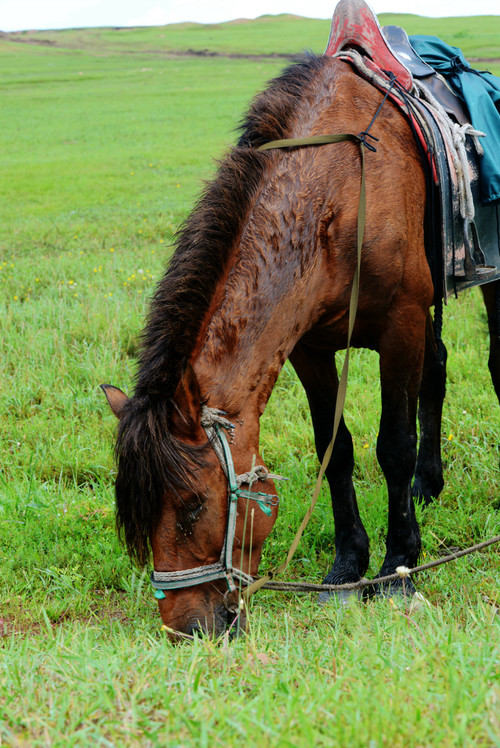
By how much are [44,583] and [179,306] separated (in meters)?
1.78

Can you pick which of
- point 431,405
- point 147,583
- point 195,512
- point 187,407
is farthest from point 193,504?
point 431,405

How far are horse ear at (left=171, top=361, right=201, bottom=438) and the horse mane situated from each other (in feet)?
0.10

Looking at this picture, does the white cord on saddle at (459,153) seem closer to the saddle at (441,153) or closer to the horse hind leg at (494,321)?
the saddle at (441,153)

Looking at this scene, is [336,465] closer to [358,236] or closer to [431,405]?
[431,405]

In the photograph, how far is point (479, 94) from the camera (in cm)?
383

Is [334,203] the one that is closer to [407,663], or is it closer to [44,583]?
[407,663]

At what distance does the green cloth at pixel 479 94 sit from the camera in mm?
3590

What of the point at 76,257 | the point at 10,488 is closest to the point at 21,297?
the point at 76,257

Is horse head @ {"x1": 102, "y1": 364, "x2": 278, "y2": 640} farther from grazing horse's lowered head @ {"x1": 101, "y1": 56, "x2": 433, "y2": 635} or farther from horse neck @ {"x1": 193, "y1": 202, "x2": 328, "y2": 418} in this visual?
horse neck @ {"x1": 193, "y1": 202, "x2": 328, "y2": 418}

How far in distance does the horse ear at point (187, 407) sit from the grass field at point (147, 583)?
717 mm

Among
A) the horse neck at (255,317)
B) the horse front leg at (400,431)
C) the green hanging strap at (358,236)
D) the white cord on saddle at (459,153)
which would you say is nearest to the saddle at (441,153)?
the white cord on saddle at (459,153)

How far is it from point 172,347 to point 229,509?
2.09 feet

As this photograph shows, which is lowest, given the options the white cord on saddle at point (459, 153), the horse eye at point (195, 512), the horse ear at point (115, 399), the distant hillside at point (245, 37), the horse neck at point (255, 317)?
the horse eye at point (195, 512)

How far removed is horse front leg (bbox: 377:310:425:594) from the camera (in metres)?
3.26
